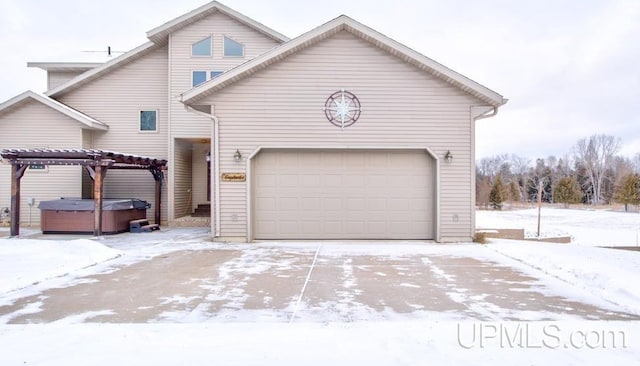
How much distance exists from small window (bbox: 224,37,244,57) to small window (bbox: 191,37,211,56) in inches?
22.8

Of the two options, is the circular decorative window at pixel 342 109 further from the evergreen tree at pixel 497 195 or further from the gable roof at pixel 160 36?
the evergreen tree at pixel 497 195

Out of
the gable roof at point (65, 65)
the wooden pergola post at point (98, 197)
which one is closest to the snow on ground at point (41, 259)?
the wooden pergola post at point (98, 197)

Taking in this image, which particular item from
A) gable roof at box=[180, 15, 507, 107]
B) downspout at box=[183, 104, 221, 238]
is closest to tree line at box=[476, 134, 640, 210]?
gable roof at box=[180, 15, 507, 107]

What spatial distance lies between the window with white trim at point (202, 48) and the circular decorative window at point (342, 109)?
6.36m

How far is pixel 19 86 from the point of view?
2941 centimetres

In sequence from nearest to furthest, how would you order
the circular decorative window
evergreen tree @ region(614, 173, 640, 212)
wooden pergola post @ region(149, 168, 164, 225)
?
the circular decorative window → wooden pergola post @ region(149, 168, 164, 225) → evergreen tree @ region(614, 173, 640, 212)

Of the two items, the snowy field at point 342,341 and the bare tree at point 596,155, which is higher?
the bare tree at point 596,155

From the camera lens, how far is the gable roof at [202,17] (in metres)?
14.6

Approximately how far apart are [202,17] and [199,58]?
1.39 metres

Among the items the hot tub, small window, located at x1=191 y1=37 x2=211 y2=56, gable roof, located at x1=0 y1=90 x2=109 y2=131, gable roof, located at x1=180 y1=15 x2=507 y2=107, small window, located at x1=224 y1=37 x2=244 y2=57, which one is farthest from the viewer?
small window, located at x1=224 y1=37 x2=244 y2=57

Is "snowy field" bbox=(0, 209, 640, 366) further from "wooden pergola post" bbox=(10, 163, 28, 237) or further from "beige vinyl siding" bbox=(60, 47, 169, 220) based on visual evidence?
"beige vinyl siding" bbox=(60, 47, 169, 220)

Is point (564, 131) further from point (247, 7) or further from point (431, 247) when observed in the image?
point (431, 247)

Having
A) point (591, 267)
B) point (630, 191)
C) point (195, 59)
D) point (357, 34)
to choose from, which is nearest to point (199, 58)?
point (195, 59)

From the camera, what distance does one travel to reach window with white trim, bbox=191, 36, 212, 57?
1512 cm
